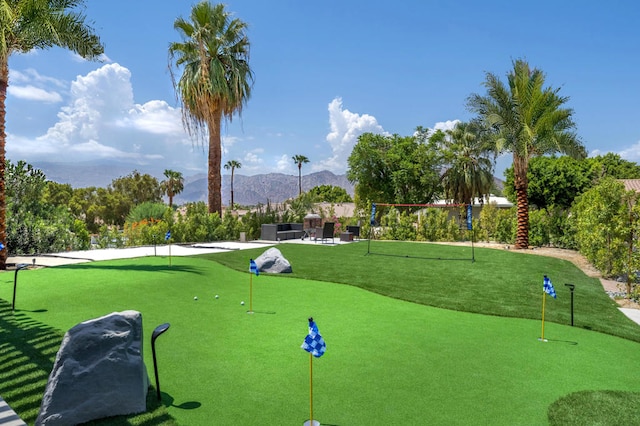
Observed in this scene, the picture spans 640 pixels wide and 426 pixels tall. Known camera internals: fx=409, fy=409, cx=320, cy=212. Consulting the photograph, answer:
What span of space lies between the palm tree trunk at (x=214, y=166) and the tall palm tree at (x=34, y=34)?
9.03m

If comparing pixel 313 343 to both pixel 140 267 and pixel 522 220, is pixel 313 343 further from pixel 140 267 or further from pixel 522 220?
pixel 522 220

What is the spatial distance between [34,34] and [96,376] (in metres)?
10.8

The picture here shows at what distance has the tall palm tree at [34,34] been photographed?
1001 centimetres

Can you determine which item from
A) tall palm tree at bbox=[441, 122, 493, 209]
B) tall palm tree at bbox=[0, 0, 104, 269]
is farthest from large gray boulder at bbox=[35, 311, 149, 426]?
tall palm tree at bbox=[441, 122, 493, 209]

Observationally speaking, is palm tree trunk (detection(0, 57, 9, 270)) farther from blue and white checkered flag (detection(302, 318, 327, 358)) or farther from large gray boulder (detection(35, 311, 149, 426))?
Answer: blue and white checkered flag (detection(302, 318, 327, 358))

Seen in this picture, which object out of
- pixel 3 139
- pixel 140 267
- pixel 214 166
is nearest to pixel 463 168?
pixel 214 166

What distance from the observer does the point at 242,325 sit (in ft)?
18.9

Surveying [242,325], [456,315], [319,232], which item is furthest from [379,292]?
[319,232]

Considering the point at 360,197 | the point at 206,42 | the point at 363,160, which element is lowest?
the point at 360,197

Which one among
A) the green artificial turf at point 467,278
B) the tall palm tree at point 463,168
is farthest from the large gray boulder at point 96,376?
the tall palm tree at point 463,168

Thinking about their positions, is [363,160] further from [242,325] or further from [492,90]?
[242,325]

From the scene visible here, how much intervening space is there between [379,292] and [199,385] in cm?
518

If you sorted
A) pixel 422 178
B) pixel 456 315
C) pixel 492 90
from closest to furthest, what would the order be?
pixel 456 315
pixel 492 90
pixel 422 178

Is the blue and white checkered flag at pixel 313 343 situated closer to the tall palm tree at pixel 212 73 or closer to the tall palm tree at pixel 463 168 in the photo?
the tall palm tree at pixel 212 73
